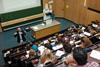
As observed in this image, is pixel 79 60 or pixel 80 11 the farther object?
pixel 80 11

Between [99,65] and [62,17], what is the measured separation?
5310 mm

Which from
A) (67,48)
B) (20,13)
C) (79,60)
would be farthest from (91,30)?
(20,13)

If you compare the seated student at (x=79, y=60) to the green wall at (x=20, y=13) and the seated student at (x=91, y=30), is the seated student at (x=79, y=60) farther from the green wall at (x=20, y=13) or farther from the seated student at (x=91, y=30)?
the green wall at (x=20, y=13)

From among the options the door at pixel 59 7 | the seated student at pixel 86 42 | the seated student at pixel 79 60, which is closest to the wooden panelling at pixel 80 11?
the door at pixel 59 7

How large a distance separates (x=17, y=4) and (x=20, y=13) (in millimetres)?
417

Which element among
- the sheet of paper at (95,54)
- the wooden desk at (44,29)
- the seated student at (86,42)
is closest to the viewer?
the sheet of paper at (95,54)

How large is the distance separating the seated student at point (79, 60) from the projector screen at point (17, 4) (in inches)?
180

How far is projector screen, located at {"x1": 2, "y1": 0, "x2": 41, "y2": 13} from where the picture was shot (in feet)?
21.8

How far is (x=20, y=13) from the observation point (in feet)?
23.1

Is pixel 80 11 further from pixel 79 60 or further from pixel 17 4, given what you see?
pixel 79 60

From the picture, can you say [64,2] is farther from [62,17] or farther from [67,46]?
[67,46]

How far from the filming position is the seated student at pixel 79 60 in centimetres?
261

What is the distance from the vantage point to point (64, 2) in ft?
25.5

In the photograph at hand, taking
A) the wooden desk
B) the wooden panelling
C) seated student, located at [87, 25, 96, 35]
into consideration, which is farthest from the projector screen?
seated student, located at [87, 25, 96, 35]
